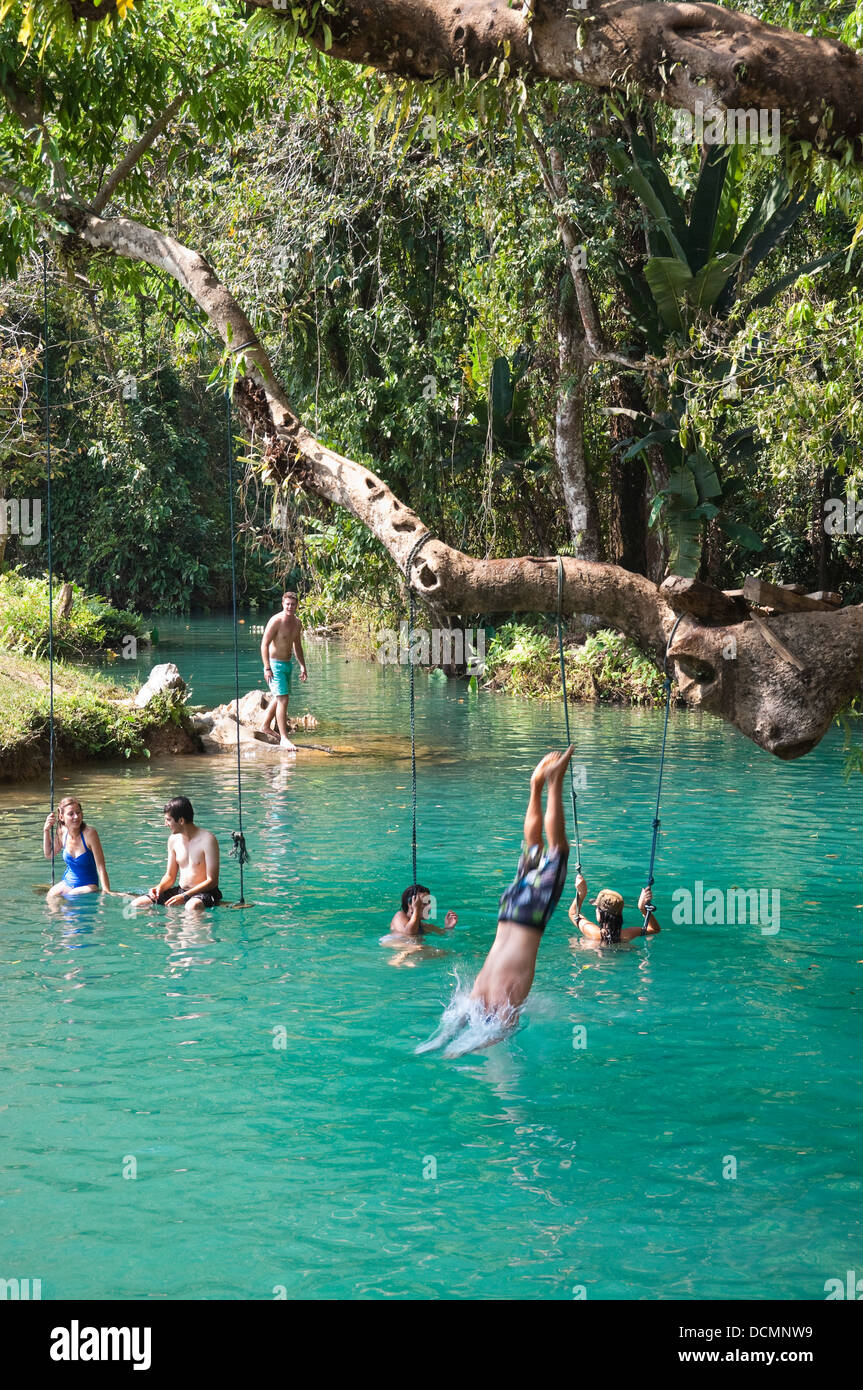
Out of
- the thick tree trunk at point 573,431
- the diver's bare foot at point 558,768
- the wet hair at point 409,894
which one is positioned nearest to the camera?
the diver's bare foot at point 558,768

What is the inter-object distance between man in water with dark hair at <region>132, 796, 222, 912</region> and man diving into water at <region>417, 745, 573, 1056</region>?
3292 mm

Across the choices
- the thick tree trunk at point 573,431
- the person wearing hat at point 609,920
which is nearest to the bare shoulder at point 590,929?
the person wearing hat at point 609,920

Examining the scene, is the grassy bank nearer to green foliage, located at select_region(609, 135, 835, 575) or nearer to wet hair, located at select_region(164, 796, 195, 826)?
green foliage, located at select_region(609, 135, 835, 575)

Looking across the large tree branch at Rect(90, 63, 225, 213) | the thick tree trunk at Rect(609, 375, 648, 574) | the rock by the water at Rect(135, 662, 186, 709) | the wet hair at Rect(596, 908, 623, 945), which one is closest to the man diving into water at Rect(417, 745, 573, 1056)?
the wet hair at Rect(596, 908, 623, 945)

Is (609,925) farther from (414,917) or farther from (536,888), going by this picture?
(536,888)

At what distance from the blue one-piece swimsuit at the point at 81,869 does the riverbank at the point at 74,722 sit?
5.87 metres

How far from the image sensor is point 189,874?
11.8 metres

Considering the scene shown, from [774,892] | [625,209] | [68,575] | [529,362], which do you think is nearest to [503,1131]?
[774,892]

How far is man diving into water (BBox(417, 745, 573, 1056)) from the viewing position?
788 centimetres

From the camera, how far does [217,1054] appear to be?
8.59 meters

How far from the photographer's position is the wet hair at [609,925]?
35.0ft

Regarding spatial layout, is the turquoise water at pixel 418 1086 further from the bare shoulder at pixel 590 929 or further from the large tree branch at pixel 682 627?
the large tree branch at pixel 682 627

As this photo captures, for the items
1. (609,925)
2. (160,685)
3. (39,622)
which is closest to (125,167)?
(609,925)
